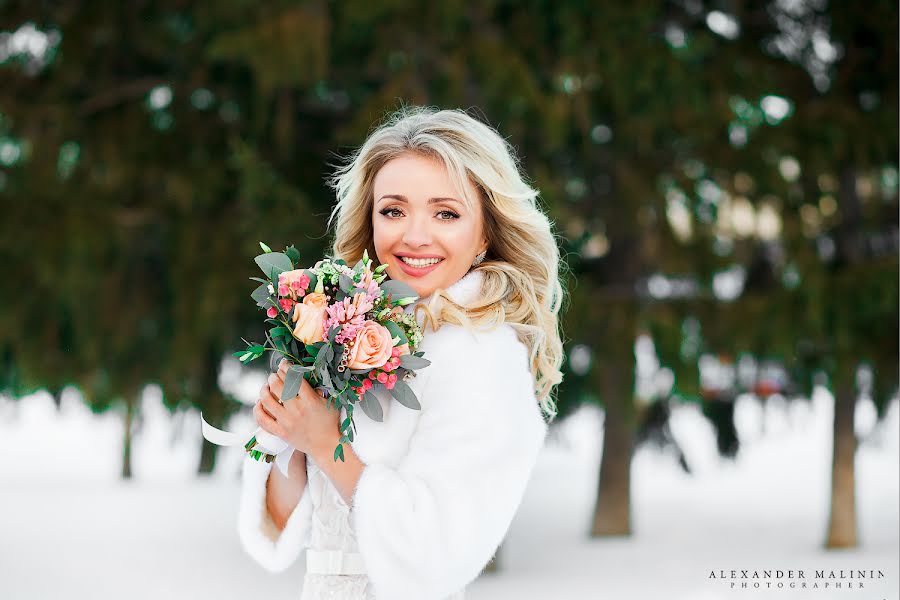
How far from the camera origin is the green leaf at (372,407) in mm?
1855

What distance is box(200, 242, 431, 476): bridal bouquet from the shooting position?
5.95 feet

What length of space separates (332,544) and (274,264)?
569mm

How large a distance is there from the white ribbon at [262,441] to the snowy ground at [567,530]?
468 cm

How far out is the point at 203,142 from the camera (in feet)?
28.2

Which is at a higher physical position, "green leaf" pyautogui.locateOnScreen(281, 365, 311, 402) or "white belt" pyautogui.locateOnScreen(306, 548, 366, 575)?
"green leaf" pyautogui.locateOnScreen(281, 365, 311, 402)

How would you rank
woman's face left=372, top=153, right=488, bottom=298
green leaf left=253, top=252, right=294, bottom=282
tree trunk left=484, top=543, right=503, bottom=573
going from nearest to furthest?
green leaf left=253, top=252, right=294, bottom=282 → woman's face left=372, top=153, right=488, bottom=298 → tree trunk left=484, top=543, right=503, bottom=573

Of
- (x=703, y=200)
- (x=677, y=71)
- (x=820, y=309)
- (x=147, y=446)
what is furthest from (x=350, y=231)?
(x=147, y=446)

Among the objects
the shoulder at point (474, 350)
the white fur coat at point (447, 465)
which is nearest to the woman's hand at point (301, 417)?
the white fur coat at point (447, 465)

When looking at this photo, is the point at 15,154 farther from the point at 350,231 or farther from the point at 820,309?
the point at 350,231

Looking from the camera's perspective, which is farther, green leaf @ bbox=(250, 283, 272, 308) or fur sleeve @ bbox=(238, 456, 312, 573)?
fur sleeve @ bbox=(238, 456, 312, 573)

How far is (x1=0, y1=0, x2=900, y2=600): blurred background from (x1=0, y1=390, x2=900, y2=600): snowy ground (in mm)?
79

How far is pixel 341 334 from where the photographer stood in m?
1.83

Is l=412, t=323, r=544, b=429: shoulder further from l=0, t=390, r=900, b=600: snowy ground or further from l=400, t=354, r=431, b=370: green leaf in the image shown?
l=0, t=390, r=900, b=600: snowy ground

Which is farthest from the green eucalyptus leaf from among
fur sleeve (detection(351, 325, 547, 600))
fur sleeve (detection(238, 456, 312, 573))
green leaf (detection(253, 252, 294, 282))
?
fur sleeve (detection(238, 456, 312, 573))
